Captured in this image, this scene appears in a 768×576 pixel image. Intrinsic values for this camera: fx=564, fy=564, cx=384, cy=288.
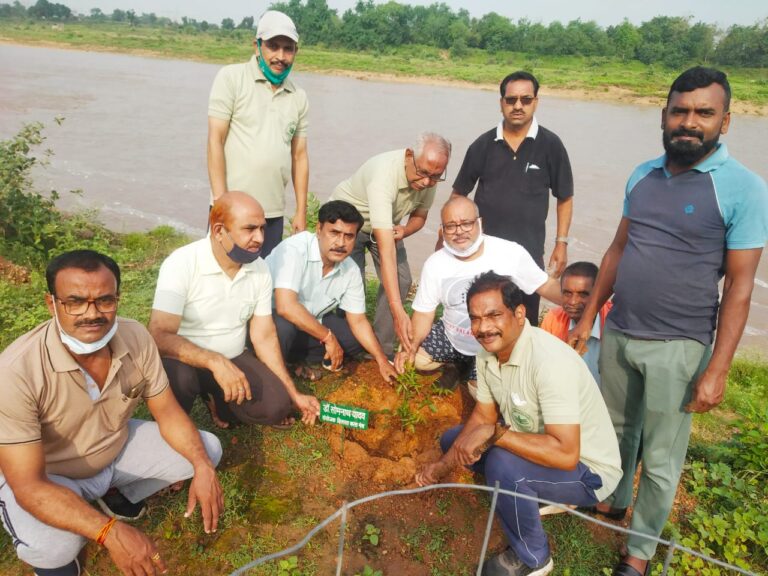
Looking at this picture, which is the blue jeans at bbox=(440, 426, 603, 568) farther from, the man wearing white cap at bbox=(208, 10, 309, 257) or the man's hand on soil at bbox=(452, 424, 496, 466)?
the man wearing white cap at bbox=(208, 10, 309, 257)

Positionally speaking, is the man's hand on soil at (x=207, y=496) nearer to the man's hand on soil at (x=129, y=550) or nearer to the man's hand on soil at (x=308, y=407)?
the man's hand on soil at (x=129, y=550)

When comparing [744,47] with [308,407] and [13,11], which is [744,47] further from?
[13,11]

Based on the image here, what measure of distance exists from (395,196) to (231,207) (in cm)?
124

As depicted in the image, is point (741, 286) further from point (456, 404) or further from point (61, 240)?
point (61, 240)

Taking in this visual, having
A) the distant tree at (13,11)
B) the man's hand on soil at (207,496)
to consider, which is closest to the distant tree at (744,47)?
the man's hand on soil at (207,496)

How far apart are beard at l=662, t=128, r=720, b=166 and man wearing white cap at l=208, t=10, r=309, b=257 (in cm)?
250

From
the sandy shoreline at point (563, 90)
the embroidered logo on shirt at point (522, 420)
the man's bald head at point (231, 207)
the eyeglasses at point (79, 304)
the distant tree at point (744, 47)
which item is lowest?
the embroidered logo on shirt at point (522, 420)

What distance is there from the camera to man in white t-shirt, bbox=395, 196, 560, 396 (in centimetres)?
352

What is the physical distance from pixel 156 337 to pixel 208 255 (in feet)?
Result: 1.79

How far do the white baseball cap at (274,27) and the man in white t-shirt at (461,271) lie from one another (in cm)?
157

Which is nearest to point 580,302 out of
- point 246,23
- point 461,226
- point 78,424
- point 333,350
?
point 461,226

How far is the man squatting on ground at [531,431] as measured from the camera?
2574 millimetres

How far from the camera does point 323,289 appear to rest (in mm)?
4020

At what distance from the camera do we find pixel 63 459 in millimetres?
2514
